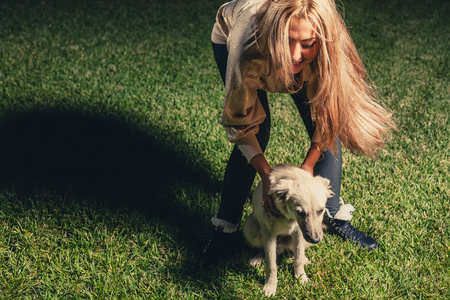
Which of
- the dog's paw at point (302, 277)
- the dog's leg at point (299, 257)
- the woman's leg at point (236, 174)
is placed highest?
the woman's leg at point (236, 174)

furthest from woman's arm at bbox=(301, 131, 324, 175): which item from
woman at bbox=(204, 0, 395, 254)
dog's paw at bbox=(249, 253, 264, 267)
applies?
dog's paw at bbox=(249, 253, 264, 267)

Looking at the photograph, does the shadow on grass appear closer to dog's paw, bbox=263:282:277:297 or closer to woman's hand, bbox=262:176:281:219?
dog's paw, bbox=263:282:277:297

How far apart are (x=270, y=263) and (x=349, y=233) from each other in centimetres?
64

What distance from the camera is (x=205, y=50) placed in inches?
214

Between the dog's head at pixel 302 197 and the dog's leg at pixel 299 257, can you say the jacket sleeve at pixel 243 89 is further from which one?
the dog's leg at pixel 299 257

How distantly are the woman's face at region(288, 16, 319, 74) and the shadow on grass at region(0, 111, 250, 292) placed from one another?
1.39 m

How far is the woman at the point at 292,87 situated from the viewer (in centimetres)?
180

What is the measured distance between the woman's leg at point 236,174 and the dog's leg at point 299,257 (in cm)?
43

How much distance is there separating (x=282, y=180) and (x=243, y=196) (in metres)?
0.60

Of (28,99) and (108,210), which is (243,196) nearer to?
(108,210)

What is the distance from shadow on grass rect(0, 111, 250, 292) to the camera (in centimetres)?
296

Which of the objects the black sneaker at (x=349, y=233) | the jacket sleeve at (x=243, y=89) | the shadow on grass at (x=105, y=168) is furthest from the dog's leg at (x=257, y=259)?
the jacket sleeve at (x=243, y=89)

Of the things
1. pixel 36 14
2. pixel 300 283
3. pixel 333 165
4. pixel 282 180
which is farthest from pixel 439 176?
pixel 36 14

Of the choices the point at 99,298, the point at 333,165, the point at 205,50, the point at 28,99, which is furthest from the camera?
the point at 205,50
